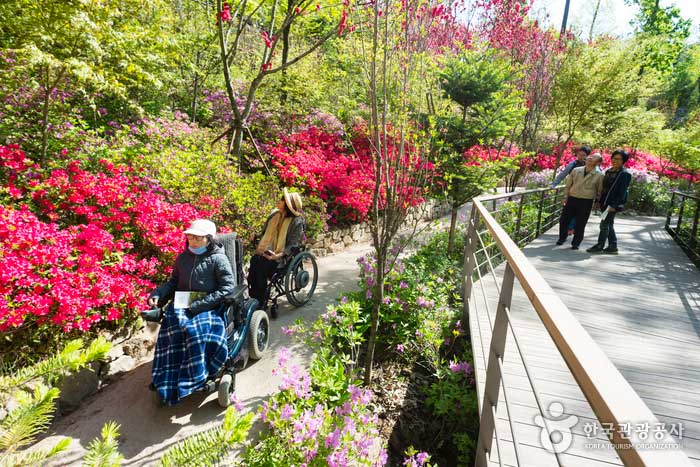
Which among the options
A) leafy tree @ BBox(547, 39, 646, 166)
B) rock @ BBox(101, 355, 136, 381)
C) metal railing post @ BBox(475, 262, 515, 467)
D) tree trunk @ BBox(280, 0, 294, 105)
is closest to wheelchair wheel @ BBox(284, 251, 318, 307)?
rock @ BBox(101, 355, 136, 381)

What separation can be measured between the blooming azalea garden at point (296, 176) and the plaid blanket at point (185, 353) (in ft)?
1.72

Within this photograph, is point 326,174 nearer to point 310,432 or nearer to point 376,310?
point 376,310

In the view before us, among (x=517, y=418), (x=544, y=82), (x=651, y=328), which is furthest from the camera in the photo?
(x=544, y=82)

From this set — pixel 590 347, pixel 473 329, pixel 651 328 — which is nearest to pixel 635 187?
pixel 651 328

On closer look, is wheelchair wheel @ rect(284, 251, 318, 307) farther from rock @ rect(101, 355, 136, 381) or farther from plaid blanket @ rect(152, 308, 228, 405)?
rock @ rect(101, 355, 136, 381)

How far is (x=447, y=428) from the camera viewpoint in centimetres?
284

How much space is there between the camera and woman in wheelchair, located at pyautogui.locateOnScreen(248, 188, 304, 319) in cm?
388

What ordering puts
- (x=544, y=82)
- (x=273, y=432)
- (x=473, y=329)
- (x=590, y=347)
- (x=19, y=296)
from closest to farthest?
(x=590, y=347) < (x=273, y=432) < (x=19, y=296) < (x=473, y=329) < (x=544, y=82)

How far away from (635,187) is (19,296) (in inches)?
565

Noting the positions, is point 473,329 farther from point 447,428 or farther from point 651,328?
point 651,328

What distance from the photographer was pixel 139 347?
3238mm

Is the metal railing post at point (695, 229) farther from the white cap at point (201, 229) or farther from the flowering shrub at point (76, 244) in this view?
the flowering shrub at point (76, 244)

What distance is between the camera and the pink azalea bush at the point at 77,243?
2.49m

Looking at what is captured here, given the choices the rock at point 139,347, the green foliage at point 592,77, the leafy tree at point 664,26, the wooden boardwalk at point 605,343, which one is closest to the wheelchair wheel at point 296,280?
the rock at point 139,347
